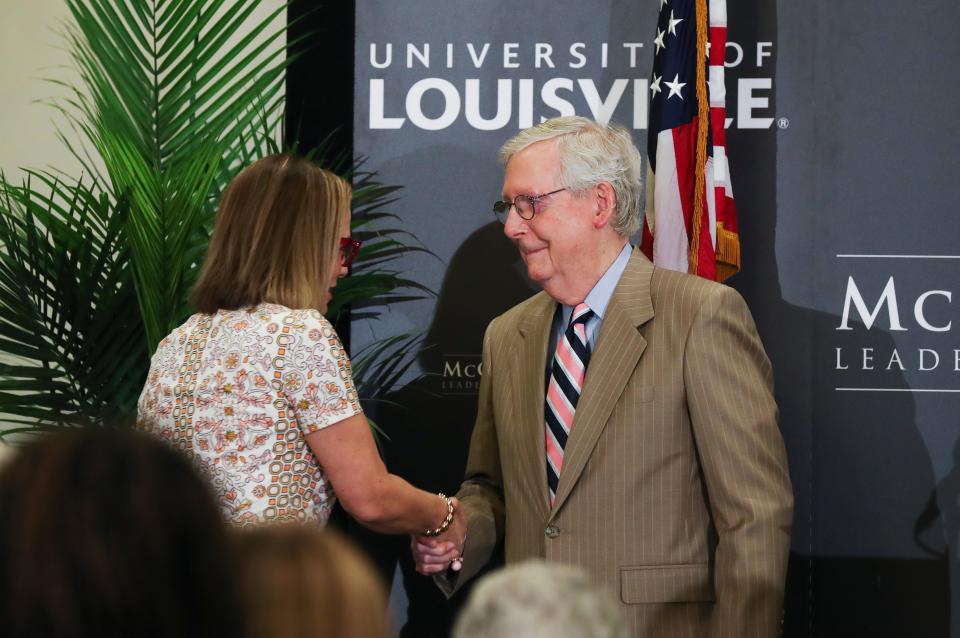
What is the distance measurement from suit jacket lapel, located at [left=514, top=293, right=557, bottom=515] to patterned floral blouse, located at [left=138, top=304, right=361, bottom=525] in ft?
2.03

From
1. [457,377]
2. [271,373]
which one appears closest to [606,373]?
[271,373]

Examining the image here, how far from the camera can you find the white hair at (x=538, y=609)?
948 mm

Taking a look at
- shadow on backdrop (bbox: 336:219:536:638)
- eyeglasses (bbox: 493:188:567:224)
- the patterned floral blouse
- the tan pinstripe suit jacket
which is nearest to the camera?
the patterned floral blouse

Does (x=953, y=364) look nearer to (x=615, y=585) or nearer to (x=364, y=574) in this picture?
(x=615, y=585)

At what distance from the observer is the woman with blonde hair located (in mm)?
2295

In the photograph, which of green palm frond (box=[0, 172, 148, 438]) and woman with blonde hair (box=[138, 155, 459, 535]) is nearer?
woman with blonde hair (box=[138, 155, 459, 535])

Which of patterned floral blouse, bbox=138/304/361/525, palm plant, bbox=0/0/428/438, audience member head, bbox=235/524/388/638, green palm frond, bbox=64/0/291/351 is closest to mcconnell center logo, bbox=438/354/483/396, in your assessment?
palm plant, bbox=0/0/428/438

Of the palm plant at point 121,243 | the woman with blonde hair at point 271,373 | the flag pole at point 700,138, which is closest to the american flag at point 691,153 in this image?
the flag pole at point 700,138

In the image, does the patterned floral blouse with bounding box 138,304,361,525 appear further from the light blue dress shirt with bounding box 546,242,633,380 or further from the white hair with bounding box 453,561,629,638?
the white hair with bounding box 453,561,629,638

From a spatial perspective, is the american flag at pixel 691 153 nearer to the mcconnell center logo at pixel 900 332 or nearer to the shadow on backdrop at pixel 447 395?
the mcconnell center logo at pixel 900 332

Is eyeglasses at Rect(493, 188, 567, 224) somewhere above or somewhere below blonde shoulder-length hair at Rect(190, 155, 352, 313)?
above

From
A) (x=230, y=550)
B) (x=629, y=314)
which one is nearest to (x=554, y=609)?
(x=230, y=550)

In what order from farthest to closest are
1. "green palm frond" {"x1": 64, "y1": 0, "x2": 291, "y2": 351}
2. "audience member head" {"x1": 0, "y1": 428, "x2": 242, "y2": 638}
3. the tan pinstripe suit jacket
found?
"green palm frond" {"x1": 64, "y1": 0, "x2": 291, "y2": 351}, the tan pinstripe suit jacket, "audience member head" {"x1": 0, "y1": 428, "x2": 242, "y2": 638}

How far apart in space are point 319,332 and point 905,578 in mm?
2277
